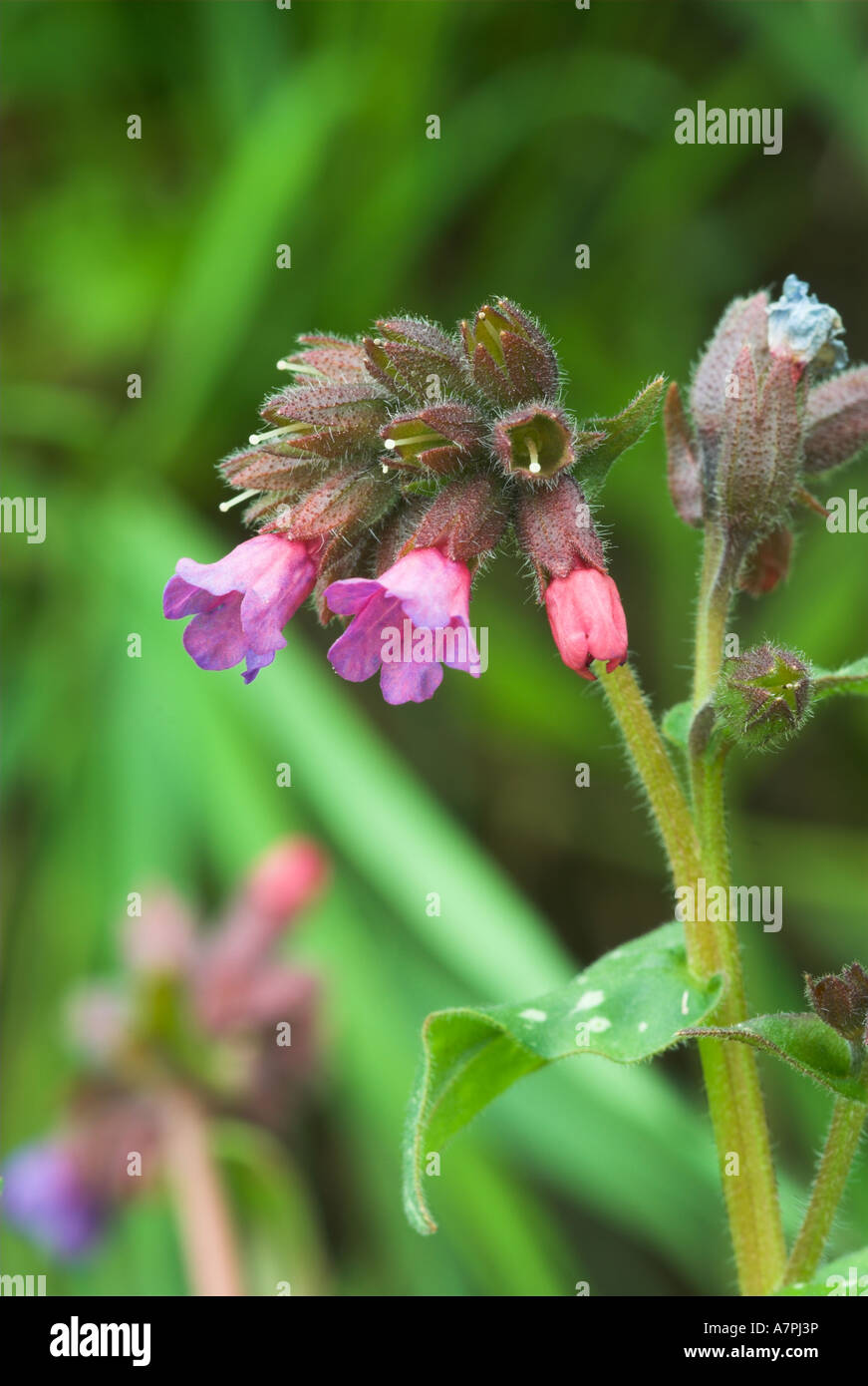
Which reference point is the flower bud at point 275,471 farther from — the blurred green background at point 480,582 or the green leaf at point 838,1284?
the blurred green background at point 480,582

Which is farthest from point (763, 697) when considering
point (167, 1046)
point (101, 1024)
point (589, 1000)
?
point (101, 1024)

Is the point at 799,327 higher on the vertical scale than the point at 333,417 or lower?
higher

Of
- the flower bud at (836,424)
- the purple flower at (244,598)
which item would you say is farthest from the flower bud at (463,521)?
the flower bud at (836,424)

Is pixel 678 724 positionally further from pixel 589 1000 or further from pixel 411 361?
pixel 411 361

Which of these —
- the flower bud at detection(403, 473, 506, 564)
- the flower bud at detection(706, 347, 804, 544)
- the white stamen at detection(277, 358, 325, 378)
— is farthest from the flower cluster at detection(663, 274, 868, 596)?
the white stamen at detection(277, 358, 325, 378)

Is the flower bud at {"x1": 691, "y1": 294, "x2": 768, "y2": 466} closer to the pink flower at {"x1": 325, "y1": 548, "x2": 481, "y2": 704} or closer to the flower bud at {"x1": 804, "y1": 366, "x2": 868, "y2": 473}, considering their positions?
the flower bud at {"x1": 804, "y1": 366, "x2": 868, "y2": 473}

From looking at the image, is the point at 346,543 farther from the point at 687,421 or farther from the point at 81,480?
the point at 81,480
